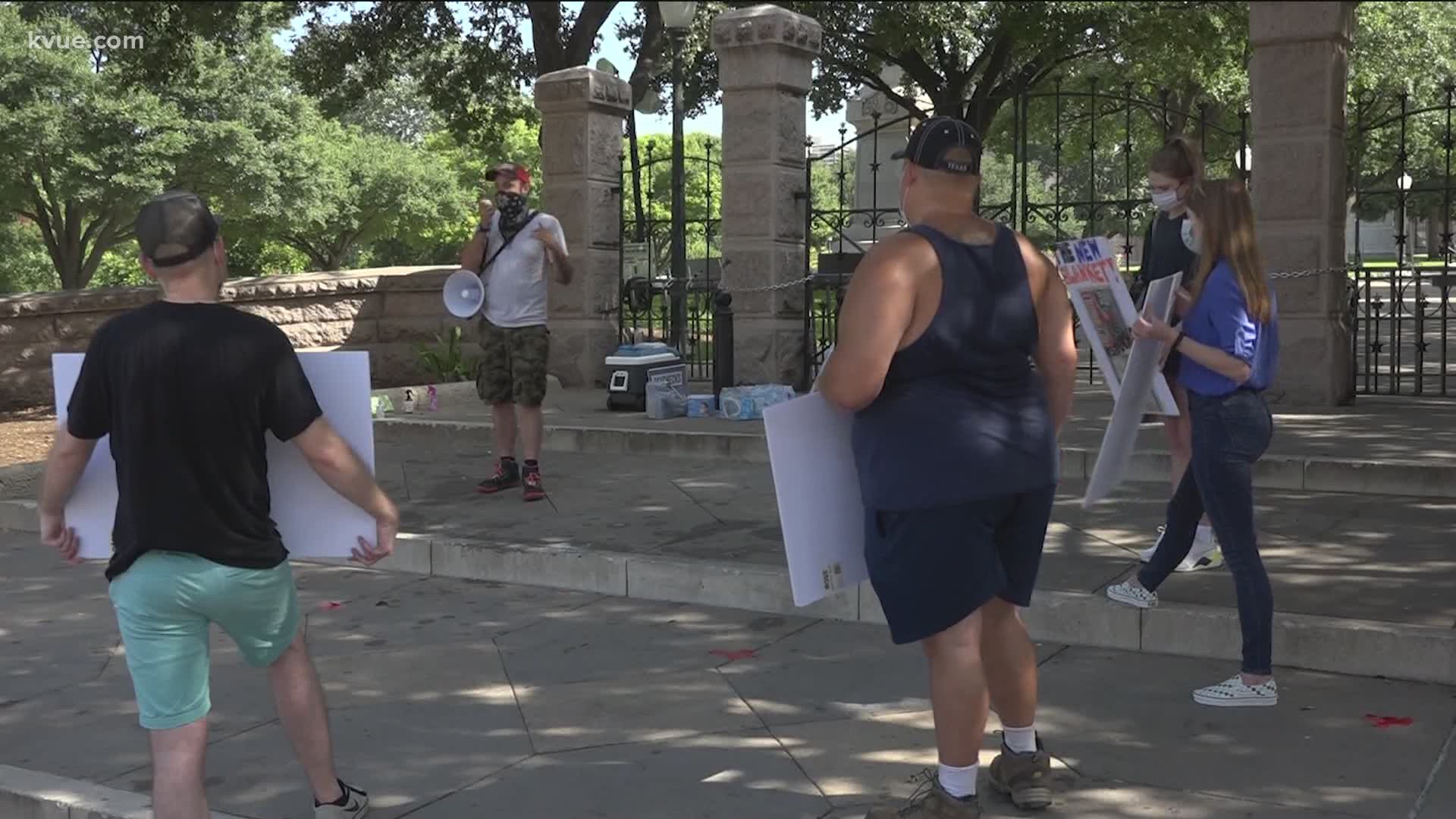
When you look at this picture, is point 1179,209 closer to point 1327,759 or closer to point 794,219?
point 1327,759

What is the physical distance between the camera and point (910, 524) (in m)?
3.60

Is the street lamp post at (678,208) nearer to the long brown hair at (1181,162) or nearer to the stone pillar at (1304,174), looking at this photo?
the stone pillar at (1304,174)

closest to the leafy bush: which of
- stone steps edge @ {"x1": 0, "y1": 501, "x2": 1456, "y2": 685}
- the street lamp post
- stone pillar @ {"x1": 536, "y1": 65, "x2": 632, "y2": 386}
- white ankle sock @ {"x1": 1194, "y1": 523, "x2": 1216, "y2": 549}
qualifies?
stone pillar @ {"x1": 536, "y1": 65, "x2": 632, "y2": 386}

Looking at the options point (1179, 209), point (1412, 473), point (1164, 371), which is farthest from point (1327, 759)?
point (1412, 473)

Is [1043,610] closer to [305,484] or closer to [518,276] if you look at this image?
[305,484]

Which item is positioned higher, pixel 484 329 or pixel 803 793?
pixel 484 329

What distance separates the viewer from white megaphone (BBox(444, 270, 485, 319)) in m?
8.60

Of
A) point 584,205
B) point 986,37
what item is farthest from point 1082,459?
point 986,37

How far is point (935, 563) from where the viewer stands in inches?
141

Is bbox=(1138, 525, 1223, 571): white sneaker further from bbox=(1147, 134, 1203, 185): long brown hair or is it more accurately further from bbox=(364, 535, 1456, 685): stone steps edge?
bbox=(1147, 134, 1203, 185): long brown hair

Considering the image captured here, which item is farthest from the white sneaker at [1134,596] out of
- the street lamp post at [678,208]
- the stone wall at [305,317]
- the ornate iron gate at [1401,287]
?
the stone wall at [305,317]

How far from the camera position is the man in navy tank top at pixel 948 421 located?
3.57 metres

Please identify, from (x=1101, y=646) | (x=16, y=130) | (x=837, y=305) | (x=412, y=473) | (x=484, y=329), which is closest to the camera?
(x=1101, y=646)

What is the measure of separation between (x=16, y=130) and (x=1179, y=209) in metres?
30.2
